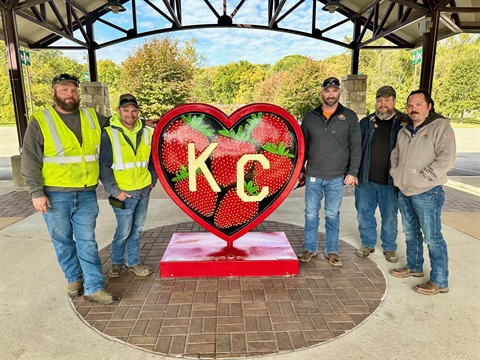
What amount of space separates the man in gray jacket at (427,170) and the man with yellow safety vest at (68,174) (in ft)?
8.25

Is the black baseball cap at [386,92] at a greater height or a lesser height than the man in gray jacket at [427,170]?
greater

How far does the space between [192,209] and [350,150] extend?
1.57 metres

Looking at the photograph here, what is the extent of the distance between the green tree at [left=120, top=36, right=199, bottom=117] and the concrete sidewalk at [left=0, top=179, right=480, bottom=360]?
60.5ft

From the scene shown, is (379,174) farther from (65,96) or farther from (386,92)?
(65,96)

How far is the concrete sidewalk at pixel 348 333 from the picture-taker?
6.95 ft

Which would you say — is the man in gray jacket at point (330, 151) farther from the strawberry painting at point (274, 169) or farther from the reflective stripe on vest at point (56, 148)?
the reflective stripe on vest at point (56, 148)

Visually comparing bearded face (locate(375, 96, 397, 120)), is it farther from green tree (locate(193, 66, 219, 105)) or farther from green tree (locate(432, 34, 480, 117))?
green tree (locate(193, 66, 219, 105))

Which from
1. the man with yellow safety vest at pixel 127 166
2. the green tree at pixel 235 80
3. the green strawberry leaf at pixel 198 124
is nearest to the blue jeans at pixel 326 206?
the green strawberry leaf at pixel 198 124

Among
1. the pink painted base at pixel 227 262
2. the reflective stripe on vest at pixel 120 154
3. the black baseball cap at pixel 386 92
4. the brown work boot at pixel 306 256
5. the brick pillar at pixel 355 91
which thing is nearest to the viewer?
the reflective stripe on vest at pixel 120 154

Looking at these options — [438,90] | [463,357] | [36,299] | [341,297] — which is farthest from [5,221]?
[438,90]

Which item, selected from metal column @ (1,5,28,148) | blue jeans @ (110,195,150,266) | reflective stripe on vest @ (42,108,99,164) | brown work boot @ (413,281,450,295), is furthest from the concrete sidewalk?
metal column @ (1,5,28,148)

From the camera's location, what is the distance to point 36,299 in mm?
2758

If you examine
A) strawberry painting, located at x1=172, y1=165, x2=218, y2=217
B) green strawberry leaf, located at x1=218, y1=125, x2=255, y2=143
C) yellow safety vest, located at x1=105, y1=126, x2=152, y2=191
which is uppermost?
green strawberry leaf, located at x1=218, y1=125, x2=255, y2=143

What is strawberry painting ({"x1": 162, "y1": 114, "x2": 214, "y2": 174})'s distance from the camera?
287 cm
